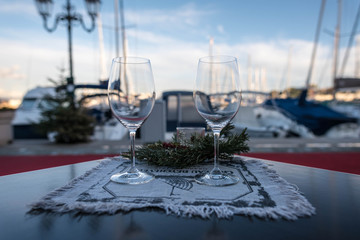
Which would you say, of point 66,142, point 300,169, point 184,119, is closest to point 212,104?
point 300,169

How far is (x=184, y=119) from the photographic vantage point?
9.13 metres

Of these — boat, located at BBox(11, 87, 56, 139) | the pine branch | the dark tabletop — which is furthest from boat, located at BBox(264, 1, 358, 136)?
the dark tabletop

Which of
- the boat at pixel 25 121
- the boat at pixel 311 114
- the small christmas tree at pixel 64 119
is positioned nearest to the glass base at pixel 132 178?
the small christmas tree at pixel 64 119

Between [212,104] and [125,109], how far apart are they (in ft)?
0.88

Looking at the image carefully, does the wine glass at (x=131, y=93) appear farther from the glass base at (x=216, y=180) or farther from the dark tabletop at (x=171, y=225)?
the dark tabletop at (x=171, y=225)

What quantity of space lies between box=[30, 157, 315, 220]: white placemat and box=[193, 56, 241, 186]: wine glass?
77 mm

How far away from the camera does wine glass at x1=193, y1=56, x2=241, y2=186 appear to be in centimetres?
81

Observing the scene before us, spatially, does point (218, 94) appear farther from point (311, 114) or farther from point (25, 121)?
point (311, 114)

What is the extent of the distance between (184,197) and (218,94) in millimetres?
333

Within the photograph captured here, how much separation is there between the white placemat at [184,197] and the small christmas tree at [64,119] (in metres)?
6.07

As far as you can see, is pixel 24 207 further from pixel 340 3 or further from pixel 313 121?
pixel 340 3

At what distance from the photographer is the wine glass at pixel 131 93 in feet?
2.66

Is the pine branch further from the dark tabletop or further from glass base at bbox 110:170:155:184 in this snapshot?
the dark tabletop

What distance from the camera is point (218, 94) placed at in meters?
0.82
